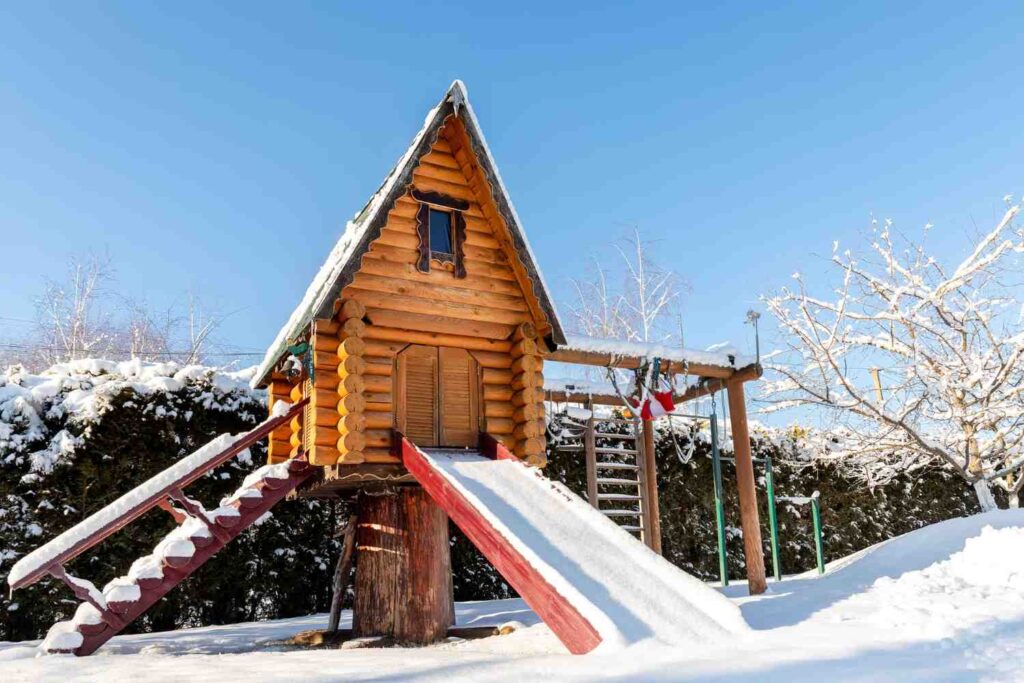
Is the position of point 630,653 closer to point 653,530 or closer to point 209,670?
point 209,670

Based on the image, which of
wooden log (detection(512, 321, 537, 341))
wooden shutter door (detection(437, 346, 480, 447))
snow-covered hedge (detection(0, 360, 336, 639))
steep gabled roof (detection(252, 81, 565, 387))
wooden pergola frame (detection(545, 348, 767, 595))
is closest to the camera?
steep gabled roof (detection(252, 81, 565, 387))

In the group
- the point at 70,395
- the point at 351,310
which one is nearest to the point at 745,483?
the point at 351,310

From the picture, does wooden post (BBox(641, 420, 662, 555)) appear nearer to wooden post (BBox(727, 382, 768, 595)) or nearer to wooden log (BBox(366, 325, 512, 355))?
wooden post (BBox(727, 382, 768, 595))

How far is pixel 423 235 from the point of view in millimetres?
9391

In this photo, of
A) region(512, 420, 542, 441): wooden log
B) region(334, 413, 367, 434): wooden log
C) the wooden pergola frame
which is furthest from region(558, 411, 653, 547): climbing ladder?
region(334, 413, 367, 434): wooden log

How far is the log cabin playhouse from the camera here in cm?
786

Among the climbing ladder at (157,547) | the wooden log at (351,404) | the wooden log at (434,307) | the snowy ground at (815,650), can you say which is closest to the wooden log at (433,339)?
the wooden log at (434,307)

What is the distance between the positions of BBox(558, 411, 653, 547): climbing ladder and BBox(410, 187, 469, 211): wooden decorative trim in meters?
4.01

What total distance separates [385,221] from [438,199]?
1037 millimetres

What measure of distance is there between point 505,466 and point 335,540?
5.28 meters

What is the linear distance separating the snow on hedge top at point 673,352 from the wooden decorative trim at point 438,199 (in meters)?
2.75

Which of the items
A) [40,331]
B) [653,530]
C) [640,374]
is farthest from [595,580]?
[40,331]

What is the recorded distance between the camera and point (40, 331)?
32719 millimetres

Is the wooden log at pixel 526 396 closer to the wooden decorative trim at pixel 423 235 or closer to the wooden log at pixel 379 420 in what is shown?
the wooden log at pixel 379 420
